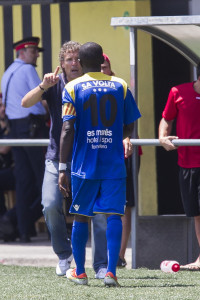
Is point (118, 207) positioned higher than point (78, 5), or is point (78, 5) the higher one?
point (78, 5)

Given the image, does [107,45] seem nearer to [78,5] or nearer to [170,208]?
[78,5]

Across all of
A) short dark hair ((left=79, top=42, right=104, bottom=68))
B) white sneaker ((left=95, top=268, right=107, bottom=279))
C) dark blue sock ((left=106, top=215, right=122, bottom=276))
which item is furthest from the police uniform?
dark blue sock ((left=106, top=215, right=122, bottom=276))

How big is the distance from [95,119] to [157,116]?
4420 mm

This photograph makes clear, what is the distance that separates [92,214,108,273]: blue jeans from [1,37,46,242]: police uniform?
9.69ft

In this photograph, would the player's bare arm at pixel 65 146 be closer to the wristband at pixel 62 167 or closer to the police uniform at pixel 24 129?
the wristband at pixel 62 167

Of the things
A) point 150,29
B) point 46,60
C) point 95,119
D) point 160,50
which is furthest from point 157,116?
point 95,119

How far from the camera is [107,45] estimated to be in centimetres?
1081

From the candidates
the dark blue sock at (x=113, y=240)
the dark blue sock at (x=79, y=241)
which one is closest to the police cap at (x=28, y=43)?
the dark blue sock at (x=79, y=241)

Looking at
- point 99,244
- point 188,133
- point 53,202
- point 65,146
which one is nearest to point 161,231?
point 188,133

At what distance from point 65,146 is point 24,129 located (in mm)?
3644

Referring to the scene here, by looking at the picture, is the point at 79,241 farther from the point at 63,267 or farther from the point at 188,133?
the point at 188,133

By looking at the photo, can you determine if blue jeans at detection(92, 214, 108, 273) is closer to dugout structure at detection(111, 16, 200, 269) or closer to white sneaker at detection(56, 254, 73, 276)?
white sneaker at detection(56, 254, 73, 276)

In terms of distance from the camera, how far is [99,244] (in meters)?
7.13

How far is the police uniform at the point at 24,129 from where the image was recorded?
10039mm
